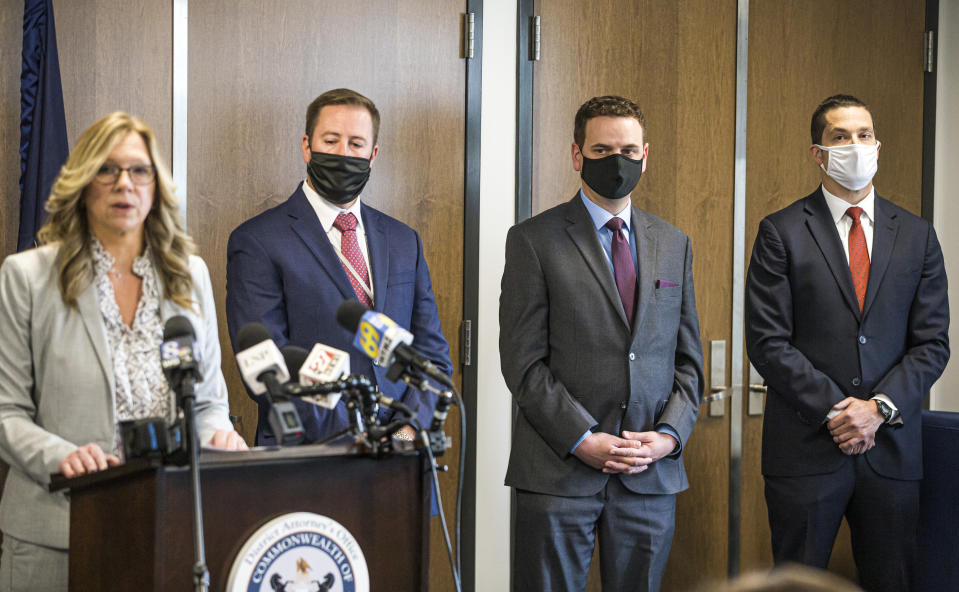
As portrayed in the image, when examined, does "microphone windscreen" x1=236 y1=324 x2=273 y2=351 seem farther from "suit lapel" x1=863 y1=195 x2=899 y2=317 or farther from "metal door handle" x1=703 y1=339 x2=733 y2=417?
"metal door handle" x1=703 y1=339 x2=733 y2=417

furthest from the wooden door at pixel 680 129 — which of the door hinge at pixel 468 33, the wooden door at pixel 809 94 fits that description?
the door hinge at pixel 468 33

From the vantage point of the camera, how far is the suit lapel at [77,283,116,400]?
79.4 inches

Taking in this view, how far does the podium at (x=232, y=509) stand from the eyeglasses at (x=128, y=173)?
26.2 inches

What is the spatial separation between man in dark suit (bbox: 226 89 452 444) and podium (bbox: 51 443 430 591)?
0.90m

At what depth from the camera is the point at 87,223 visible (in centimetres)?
212

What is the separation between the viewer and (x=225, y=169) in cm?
328

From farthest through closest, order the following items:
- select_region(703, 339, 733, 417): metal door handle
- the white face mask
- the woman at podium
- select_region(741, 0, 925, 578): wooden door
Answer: select_region(741, 0, 925, 578): wooden door → select_region(703, 339, 733, 417): metal door handle → the white face mask → the woman at podium

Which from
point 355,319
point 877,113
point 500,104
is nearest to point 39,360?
point 355,319

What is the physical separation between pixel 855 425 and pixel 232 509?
2.20 metres

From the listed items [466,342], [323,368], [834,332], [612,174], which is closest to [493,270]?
[466,342]

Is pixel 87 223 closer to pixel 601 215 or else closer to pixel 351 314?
pixel 351 314

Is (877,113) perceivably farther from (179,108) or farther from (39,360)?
(39,360)

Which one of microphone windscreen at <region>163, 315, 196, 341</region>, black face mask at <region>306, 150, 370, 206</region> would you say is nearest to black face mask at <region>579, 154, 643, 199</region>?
black face mask at <region>306, 150, 370, 206</region>

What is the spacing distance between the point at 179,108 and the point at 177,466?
6.28 ft
